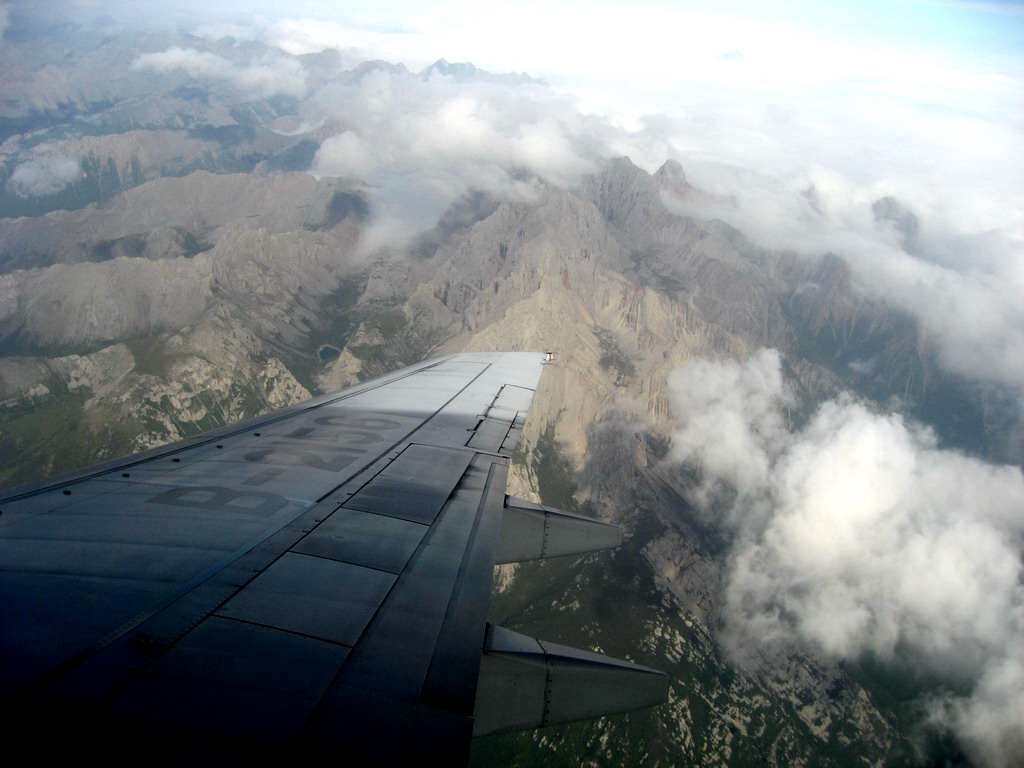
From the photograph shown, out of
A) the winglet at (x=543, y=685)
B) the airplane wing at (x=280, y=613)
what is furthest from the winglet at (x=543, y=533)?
the winglet at (x=543, y=685)

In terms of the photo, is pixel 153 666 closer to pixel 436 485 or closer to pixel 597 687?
pixel 597 687

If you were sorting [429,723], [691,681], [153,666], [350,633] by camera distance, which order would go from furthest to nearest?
[691,681], [350,633], [153,666], [429,723]

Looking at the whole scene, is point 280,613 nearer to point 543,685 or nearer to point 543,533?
point 543,685

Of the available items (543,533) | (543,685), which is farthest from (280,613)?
(543,533)

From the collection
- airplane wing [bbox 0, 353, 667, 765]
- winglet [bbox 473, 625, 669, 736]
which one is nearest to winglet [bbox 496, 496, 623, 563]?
airplane wing [bbox 0, 353, 667, 765]

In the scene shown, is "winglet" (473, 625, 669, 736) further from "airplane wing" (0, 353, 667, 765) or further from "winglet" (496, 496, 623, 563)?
"winglet" (496, 496, 623, 563)

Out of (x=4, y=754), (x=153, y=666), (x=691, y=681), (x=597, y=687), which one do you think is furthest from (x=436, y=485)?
(x=691, y=681)
